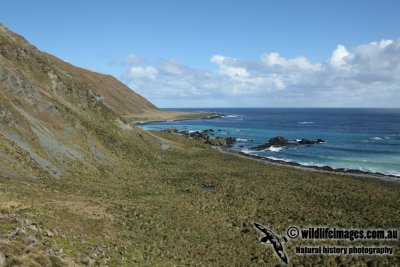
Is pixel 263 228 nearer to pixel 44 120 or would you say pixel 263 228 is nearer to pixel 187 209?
pixel 187 209

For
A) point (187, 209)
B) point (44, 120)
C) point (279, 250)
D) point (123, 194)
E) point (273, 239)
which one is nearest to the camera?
→ point (279, 250)

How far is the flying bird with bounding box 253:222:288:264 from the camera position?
2210cm

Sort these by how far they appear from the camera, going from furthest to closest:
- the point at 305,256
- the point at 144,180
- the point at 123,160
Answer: the point at 123,160 → the point at 144,180 → the point at 305,256

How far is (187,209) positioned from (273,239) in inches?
333

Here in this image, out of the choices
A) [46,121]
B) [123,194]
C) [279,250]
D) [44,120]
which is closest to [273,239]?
[279,250]

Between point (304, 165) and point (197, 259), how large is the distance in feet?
151

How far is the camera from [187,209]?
30.0 meters

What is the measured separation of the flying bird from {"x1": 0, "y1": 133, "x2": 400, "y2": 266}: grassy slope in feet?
1.96

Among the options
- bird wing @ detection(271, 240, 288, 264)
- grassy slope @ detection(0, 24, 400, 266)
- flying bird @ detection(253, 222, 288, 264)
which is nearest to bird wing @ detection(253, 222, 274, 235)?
flying bird @ detection(253, 222, 288, 264)

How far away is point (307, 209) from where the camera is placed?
3156 cm

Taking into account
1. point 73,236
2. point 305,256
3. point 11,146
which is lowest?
point 305,256

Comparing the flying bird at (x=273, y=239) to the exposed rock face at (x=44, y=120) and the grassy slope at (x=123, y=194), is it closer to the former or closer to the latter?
the grassy slope at (x=123, y=194)

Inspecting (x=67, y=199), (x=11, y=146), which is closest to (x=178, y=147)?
(x=11, y=146)

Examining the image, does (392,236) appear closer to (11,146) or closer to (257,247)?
(257,247)
